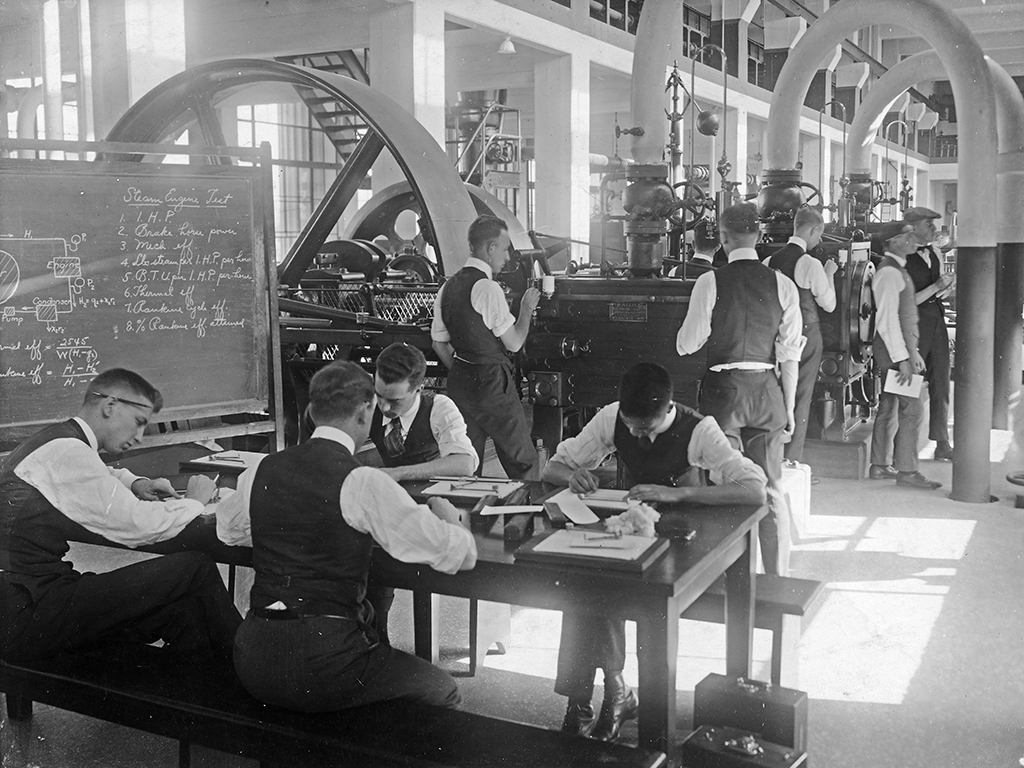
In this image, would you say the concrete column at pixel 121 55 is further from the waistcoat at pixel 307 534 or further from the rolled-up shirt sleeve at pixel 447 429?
the waistcoat at pixel 307 534

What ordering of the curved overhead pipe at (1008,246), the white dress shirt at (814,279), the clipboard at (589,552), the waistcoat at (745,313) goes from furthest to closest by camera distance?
the curved overhead pipe at (1008,246), the white dress shirt at (814,279), the waistcoat at (745,313), the clipboard at (589,552)

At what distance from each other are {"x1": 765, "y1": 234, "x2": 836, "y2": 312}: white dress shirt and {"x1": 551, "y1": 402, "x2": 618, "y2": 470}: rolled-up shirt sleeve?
117 inches

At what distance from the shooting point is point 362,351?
6.24m

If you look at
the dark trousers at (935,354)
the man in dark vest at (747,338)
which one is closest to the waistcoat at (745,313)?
the man in dark vest at (747,338)

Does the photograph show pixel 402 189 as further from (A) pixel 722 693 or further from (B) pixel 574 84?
(B) pixel 574 84

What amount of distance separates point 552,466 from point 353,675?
1.12 metres

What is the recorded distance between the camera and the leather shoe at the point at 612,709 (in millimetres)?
3168

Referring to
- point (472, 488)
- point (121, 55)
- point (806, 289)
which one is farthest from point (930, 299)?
point (121, 55)

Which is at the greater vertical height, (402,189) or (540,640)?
(402,189)

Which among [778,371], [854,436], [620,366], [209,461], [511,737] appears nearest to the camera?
[511,737]

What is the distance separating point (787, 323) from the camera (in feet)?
16.4

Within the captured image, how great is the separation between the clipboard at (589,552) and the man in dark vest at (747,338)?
241cm

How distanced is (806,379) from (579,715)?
12.0 ft

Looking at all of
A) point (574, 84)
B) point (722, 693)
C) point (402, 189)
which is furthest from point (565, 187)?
point (722, 693)
